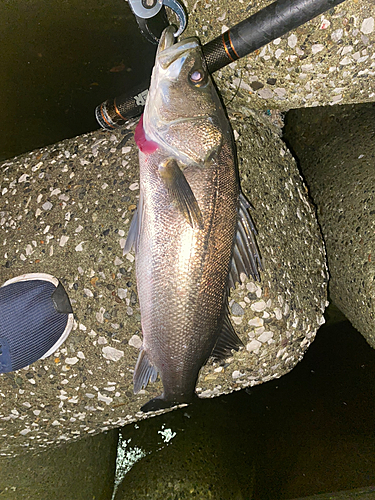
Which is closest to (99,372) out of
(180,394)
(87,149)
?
(180,394)

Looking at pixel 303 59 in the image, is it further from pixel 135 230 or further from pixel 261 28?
pixel 135 230

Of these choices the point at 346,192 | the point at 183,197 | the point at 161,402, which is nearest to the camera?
the point at 183,197

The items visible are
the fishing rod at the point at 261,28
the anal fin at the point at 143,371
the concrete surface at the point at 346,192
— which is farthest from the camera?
the concrete surface at the point at 346,192

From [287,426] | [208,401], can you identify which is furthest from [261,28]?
[287,426]

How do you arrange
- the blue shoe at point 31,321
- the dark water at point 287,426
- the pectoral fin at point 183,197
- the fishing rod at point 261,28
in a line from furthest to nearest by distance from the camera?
the dark water at point 287,426
the blue shoe at point 31,321
the fishing rod at point 261,28
the pectoral fin at point 183,197

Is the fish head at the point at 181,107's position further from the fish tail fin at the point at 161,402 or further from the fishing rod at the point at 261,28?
the fish tail fin at the point at 161,402

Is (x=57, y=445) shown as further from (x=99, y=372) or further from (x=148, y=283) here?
(x=148, y=283)

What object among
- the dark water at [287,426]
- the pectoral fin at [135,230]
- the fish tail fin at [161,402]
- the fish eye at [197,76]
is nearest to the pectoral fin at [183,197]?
the pectoral fin at [135,230]

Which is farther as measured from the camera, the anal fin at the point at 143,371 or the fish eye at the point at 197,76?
the anal fin at the point at 143,371
